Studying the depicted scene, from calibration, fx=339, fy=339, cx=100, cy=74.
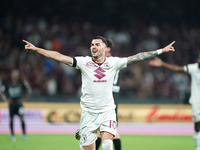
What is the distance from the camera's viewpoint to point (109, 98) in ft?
18.9

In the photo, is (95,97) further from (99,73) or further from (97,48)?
(97,48)

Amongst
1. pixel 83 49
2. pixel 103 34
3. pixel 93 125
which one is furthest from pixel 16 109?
pixel 103 34

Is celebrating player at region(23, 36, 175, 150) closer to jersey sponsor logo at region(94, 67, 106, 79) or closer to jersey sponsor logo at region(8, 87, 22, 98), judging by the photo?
jersey sponsor logo at region(94, 67, 106, 79)

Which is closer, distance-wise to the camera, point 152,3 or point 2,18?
point 2,18

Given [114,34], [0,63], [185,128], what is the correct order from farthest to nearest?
[114,34] → [0,63] → [185,128]

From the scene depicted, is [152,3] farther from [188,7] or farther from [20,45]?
[20,45]

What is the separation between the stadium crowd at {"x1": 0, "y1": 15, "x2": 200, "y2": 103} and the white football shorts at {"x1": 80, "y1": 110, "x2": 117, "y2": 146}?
33.2 feet

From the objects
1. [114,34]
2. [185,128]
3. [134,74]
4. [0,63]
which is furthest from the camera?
[114,34]

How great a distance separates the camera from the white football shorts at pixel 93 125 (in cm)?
561

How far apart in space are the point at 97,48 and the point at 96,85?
63 cm

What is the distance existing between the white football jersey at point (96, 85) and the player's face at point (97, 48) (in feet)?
0.48

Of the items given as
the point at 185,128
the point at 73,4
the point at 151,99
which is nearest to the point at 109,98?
the point at 185,128

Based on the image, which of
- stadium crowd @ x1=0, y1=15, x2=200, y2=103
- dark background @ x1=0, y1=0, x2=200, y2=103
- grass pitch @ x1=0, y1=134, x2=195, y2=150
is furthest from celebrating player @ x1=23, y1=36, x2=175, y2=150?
stadium crowd @ x1=0, y1=15, x2=200, y2=103

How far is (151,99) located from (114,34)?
5.36m
